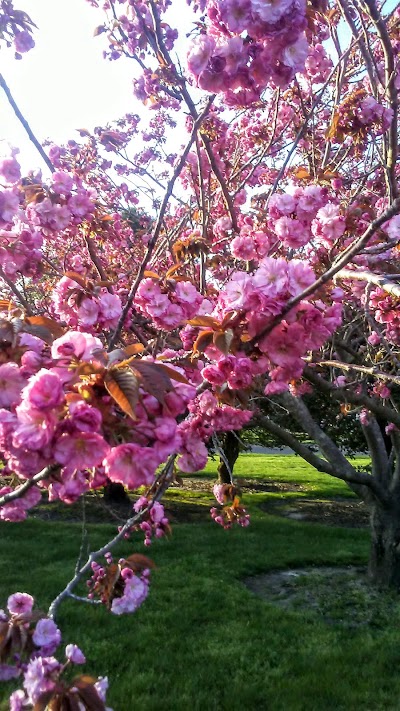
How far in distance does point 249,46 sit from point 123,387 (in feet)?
3.45

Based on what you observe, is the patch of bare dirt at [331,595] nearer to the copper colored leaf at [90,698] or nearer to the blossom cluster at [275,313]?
the copper colored leaf at [90,698]

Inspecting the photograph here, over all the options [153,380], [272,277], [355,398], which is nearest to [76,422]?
[153,380]

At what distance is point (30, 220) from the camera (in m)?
2.28

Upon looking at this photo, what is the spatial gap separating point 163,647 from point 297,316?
11.3 feet

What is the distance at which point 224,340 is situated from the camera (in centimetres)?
129

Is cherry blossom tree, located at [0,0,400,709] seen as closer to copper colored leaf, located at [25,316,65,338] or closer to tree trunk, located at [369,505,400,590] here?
copper colored leaf, located at [25,316,65,338]

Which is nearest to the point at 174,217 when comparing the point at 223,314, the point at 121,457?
the point at 223,314

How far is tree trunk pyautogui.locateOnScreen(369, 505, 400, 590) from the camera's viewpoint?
5.79m

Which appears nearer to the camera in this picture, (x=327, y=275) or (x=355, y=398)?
(x=327, y=275)

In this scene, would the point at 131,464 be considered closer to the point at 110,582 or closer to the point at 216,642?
the point at 110,582

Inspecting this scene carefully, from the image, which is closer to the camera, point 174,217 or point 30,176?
point 30,176

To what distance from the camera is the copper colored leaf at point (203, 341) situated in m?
1.32

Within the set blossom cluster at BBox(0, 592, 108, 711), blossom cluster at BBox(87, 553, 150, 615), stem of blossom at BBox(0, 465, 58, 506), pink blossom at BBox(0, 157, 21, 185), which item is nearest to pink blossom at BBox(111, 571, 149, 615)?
blossom cluster at BBox(87, 553, 150, 615)

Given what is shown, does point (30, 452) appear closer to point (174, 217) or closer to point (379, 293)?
point (379, 293)
